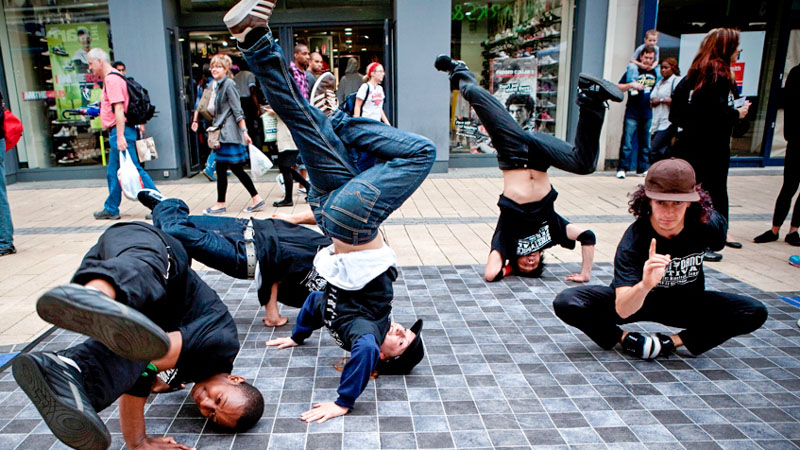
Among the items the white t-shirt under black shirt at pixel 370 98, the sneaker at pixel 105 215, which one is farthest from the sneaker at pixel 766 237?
the sneaker at pixel 105 215

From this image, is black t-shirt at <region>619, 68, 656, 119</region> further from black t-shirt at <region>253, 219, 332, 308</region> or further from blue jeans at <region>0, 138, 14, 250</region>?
blue jeans at <region>0, 138, 14, 250</region>

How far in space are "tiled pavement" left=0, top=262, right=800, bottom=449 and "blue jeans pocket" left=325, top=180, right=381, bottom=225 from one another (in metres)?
0.95

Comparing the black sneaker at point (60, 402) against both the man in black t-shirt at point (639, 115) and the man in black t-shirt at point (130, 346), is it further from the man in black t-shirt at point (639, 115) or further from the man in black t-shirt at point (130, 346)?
the man in black t-shirt at point (639, 115)

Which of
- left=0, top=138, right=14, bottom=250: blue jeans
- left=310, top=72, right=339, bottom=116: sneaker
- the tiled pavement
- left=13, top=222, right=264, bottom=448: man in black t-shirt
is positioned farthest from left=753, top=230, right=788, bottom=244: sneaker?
left=0, top=138, right=14, bottom=250: blue jeans

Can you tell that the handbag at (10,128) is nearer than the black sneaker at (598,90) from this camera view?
No

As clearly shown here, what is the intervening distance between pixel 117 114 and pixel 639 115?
7571mm

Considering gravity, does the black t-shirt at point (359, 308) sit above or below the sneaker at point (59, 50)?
below

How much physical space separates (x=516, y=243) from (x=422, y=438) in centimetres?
→ 244

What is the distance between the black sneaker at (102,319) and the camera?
5.79 feet

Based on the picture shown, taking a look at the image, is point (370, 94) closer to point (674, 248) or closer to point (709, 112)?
point (709, 112)

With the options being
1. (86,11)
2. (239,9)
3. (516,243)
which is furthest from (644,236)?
(86,11)

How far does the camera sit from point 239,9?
2494 millimetres

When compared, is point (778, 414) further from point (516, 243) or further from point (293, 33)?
point (293, 33)

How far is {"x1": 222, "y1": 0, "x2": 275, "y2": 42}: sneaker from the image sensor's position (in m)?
2.48
